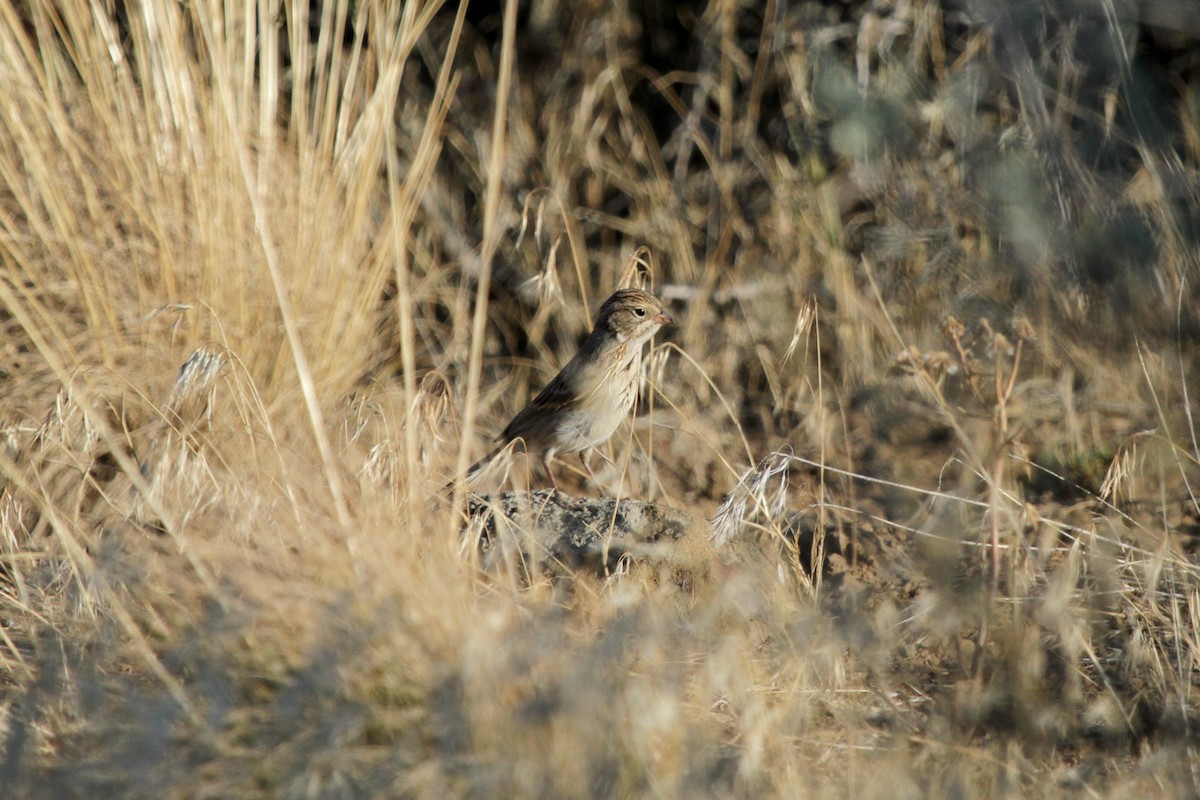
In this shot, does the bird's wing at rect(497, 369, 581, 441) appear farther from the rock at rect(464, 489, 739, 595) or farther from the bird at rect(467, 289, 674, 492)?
the rock at rect(464, 489, 739, 595)

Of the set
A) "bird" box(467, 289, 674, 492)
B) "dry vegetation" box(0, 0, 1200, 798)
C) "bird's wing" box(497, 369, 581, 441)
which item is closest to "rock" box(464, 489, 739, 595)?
"dry vegetation" box(0, 0, 1200, 798)

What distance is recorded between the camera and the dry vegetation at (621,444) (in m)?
2.95

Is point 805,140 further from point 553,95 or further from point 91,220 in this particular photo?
point 91,220

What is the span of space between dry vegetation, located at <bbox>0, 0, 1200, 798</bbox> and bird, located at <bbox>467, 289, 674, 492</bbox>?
0.36m

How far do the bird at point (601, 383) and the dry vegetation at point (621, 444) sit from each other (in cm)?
36

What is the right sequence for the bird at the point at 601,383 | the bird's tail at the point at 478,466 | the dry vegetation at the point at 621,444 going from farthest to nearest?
the bird at the point at 601,383
the bird's tail at the point at 478,466
the dry vegetation at the point at 621,444

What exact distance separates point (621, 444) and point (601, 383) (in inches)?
29.4

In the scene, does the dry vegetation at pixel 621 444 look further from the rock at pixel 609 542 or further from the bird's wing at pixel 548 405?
the bird's wing at pixel 548 405

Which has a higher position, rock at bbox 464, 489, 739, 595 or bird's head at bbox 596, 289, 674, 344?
bird's head at bbox 596, 289, 674, 344

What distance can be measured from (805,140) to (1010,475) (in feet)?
8.29

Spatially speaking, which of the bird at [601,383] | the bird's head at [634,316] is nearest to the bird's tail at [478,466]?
the bird at [601,383]

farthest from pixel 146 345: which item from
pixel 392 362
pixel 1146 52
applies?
pixel 1146 52

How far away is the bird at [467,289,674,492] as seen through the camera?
5059 millimetres

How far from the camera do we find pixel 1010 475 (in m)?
4.82
